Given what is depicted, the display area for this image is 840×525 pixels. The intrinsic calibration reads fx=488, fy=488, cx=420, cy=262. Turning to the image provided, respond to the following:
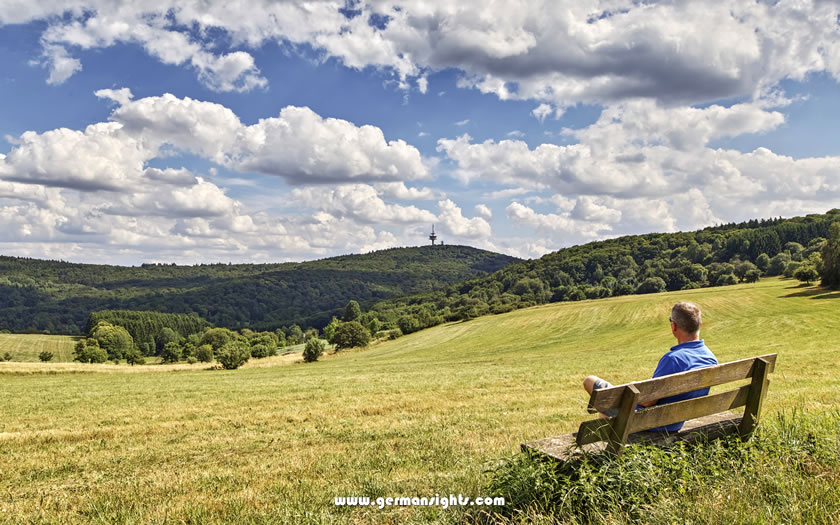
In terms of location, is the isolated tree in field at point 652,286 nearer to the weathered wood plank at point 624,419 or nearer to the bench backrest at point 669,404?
the bench backrest at point 669,404

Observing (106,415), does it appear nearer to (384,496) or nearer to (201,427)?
(201,427)

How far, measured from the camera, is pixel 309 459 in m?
9.26

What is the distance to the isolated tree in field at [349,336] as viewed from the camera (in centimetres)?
10056

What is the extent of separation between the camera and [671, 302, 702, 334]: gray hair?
5965 millimetres

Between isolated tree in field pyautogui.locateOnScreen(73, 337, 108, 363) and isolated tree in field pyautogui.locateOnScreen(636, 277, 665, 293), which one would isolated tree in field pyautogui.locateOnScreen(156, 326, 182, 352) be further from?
isolated tree in field pyautogui.locateOnScreen(636, 277, 665, 293)

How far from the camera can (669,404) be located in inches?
200

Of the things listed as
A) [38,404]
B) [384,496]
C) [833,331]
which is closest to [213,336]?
[38,404]

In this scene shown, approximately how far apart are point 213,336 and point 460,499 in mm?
153458

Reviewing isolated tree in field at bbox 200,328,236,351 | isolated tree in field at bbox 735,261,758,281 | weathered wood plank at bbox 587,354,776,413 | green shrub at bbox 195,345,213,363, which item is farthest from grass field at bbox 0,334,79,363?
isolated tree in field at bbox 735,261,758,281

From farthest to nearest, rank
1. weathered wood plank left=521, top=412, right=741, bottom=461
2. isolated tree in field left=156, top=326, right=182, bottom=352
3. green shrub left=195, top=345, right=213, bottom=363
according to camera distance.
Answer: isolated tree in field left=156, top=326, right=182, bottom=352 → green shrub left=195, top=345, right=213, bottom=363 → weathered wood plank left=521, top=412, right=741, bottom=461

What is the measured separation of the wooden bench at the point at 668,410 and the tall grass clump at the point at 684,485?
0.18 m

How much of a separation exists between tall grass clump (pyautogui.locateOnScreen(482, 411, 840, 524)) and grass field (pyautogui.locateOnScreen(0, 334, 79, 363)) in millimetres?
173742

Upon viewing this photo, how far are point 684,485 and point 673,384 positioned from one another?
942mm

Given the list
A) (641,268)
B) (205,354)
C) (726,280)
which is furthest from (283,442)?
(641,268)
